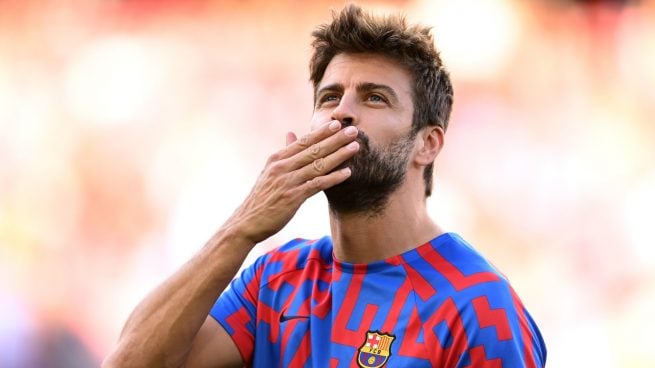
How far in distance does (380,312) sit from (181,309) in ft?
2.34

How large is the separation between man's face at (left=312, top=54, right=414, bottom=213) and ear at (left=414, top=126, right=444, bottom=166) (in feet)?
0.27

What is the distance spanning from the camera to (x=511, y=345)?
9.80 feet

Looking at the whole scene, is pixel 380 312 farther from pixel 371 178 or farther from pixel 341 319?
pixel 371 178

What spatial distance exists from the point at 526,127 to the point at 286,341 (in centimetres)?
475

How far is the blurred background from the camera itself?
737 centimetres

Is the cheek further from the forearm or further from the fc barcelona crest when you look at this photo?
the fc barcelona crest

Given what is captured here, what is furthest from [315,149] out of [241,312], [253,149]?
[253,149]

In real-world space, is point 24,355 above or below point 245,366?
below

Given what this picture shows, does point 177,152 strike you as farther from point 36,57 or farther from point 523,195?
point 523,195

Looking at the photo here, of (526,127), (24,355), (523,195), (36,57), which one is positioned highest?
(36,57)

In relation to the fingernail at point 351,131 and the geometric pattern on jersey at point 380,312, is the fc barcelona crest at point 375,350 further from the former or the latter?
the fingernail at point 351,131

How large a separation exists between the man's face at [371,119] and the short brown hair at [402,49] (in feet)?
0.15

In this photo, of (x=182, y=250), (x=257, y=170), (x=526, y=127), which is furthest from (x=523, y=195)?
(x=182, y=250)

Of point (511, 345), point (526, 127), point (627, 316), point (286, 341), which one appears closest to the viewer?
point (511, 345)
